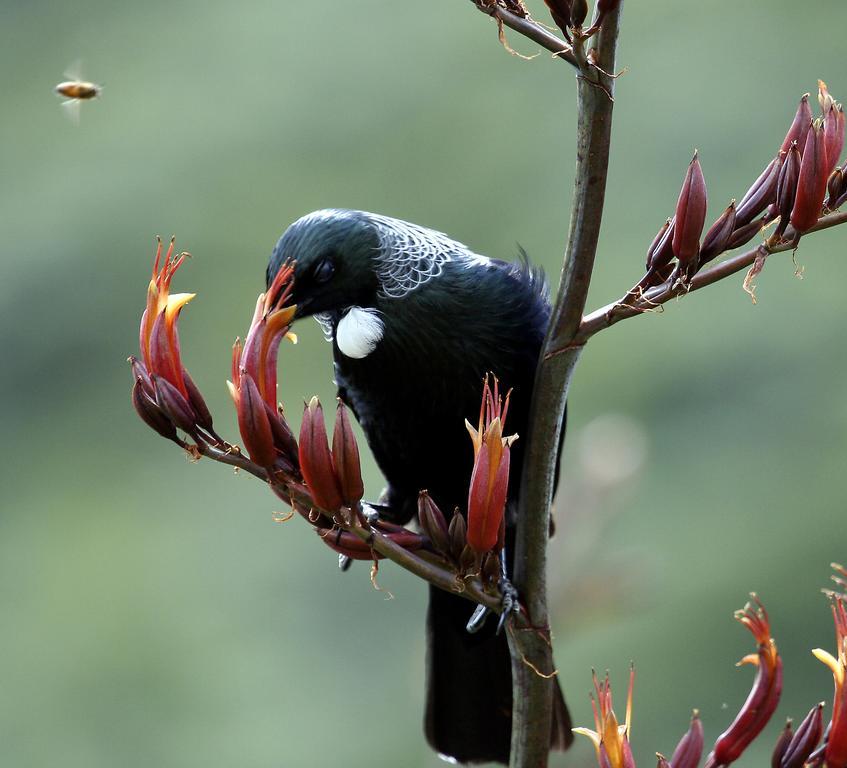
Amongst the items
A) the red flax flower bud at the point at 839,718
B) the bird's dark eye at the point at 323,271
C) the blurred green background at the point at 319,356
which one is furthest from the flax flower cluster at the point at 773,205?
the blurred green background at the point at 319,356

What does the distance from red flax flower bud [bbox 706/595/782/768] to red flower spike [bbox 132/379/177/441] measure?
1.96 ft

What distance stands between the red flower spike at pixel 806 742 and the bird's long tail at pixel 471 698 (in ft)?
2.51

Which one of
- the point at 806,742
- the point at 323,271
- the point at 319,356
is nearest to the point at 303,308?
the point at 323,271

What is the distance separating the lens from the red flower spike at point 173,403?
4.16 feet

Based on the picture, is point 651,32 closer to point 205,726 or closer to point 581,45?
point 205,726

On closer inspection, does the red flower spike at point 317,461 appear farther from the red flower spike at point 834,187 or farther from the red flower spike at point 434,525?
the red flower spike at point 834,187

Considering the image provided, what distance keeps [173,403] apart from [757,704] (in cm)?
66

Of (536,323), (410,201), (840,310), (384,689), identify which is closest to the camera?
(536,323)

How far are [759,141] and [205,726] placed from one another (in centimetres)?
302

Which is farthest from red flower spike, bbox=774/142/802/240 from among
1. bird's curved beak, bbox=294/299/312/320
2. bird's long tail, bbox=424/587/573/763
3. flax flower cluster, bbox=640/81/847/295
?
bird's long tail, bbox=424/587/573/763

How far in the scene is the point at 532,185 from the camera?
556 centimetres

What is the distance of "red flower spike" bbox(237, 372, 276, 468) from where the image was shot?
4.07 feet

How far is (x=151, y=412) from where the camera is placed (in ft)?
4.18

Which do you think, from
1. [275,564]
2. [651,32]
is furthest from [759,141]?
[275,564]
